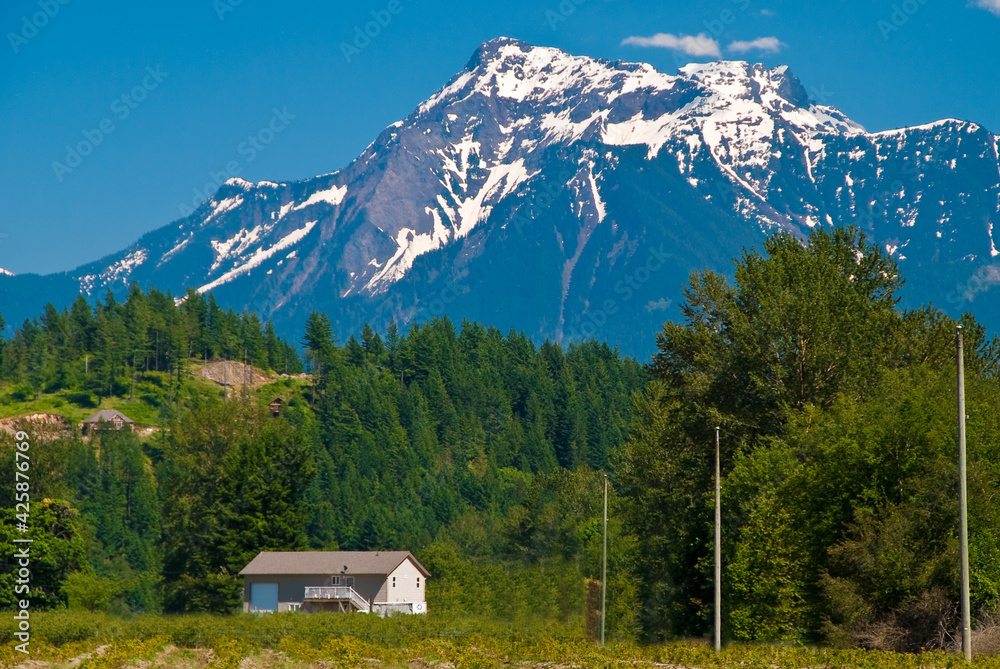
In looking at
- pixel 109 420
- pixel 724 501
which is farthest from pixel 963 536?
pixel 109 420

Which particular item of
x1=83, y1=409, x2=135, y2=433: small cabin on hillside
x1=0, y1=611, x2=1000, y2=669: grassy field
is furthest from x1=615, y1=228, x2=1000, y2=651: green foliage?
x1=83, y1=409, x2=135, y2=433: small cabin on hillside

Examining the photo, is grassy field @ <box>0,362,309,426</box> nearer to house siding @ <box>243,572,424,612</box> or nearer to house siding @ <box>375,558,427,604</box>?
house siding @ <box>375,558,427,604</box>

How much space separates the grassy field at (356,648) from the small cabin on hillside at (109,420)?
109 meters

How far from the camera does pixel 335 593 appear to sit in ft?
299

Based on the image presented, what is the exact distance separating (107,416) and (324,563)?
94.7 meters

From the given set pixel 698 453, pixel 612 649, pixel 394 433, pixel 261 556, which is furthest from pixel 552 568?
pixel 394 433

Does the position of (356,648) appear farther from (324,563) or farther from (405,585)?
(405,585)

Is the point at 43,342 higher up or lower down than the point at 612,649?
higher up

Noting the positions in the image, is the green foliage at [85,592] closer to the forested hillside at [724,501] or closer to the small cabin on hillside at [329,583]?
the forested hillside at [724,501]

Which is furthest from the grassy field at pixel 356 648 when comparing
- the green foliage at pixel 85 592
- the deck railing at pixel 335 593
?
the deck railing at pixel 335 593

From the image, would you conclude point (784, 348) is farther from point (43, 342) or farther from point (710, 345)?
point (43, 342)

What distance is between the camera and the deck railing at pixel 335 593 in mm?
90750

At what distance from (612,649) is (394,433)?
5360 inches

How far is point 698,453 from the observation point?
5303 centimetres
